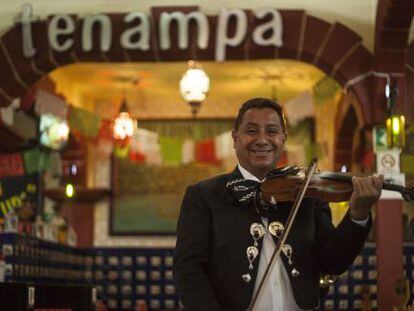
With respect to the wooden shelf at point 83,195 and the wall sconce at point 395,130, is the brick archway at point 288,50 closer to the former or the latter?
the wall sconce at point 395,130

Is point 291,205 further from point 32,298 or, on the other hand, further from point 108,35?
point 108,35

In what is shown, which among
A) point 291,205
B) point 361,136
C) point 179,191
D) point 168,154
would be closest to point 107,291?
point 168,154

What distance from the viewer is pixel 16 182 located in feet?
42.8

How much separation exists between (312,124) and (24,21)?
637 cm

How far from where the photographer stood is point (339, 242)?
321 cm

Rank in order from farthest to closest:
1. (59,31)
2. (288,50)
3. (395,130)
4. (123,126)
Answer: (123,126) → (59,31) → (288,50) → (395,130)

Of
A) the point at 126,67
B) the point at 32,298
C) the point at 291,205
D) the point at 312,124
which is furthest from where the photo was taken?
the point at 312,124

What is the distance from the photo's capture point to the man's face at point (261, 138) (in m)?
3.29

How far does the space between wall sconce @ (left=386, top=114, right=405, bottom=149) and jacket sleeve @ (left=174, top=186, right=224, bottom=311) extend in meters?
6.41

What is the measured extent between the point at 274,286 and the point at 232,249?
0.21 m

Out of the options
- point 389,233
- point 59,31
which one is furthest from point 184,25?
point 389,233

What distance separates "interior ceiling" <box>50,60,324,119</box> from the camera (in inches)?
513

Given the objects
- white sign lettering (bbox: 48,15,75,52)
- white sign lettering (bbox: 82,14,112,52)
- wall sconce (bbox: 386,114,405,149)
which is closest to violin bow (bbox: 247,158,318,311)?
wall sconce (bbox: 386,114,405,149)

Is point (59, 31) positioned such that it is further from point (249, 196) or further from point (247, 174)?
point (249, 196)
